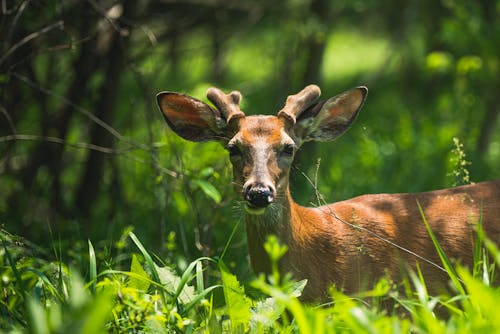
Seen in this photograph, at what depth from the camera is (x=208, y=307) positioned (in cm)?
367

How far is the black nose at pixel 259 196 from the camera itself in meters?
3.83

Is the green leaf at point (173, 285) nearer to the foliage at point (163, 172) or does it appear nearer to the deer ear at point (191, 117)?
the foliage at point (163, 172)

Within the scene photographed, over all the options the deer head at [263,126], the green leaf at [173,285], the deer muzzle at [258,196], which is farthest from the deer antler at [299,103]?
the green leaf at [173,285]

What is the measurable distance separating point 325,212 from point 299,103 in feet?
2.15

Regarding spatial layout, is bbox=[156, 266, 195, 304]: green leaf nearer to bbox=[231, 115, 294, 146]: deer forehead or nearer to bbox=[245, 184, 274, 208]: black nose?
bbox=[245, 184, 274, 208]: black nose

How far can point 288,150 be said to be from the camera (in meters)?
4.35

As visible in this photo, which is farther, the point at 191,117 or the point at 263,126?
the point at 191,117

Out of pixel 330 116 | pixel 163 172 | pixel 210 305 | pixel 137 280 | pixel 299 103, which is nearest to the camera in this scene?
pixel 210 305

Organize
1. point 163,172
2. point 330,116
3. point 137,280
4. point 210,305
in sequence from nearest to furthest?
1. point 210,305
2. point 137,280
3. point 330,116
4. point 163,172

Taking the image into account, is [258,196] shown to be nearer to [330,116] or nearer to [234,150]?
[234,150]

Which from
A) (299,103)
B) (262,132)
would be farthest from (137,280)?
(299,103)

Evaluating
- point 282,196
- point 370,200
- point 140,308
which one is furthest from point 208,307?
point 370,200

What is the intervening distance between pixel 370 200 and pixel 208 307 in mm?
1526

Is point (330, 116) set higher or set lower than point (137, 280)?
higher
